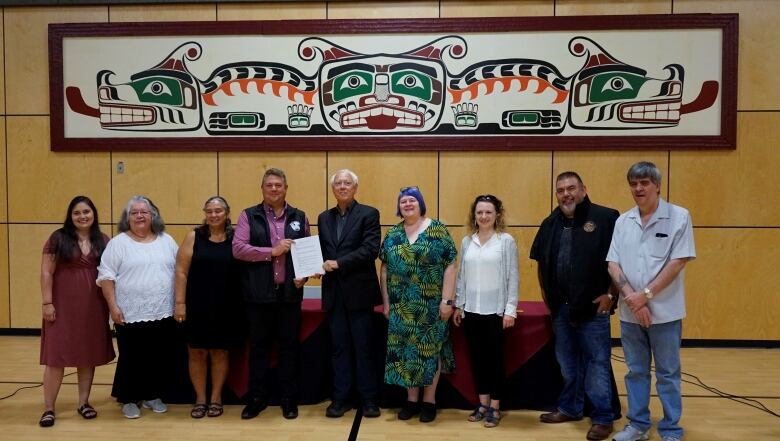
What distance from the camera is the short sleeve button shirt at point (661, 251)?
9.78 feet

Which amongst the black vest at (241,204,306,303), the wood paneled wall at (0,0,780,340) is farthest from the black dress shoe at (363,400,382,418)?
the wood paneled wall at (0,0,780,340)

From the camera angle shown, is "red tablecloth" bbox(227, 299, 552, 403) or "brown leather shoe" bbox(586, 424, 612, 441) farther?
"red tablecloth" bbox(227, 299, 552, 403)

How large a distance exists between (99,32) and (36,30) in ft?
2.32

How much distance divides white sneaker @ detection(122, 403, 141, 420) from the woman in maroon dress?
341 millimetres

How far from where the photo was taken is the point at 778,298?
18.0ft

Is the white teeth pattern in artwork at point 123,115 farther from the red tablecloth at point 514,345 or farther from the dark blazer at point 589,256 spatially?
the dark blazer at point 589,256

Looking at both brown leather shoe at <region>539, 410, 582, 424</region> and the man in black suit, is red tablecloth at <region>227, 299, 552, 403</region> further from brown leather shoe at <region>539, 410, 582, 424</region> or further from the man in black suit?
brown leather shoe at <region>539, 410, 582, 424</region>

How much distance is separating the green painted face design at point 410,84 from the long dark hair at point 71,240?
3042 millimetres

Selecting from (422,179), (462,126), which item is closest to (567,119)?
(462,126)

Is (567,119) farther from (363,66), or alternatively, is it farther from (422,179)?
(363,66)

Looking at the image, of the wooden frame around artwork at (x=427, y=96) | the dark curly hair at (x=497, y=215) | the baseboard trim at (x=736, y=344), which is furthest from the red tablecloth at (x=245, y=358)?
the baseboard trim at (x=736, y=344)

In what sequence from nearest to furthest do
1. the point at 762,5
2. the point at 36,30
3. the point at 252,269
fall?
the point at 252,269 → the point at 762,5 → the point at 36,30

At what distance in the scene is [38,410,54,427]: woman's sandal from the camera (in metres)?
3.51

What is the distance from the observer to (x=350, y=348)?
3.67 metres
